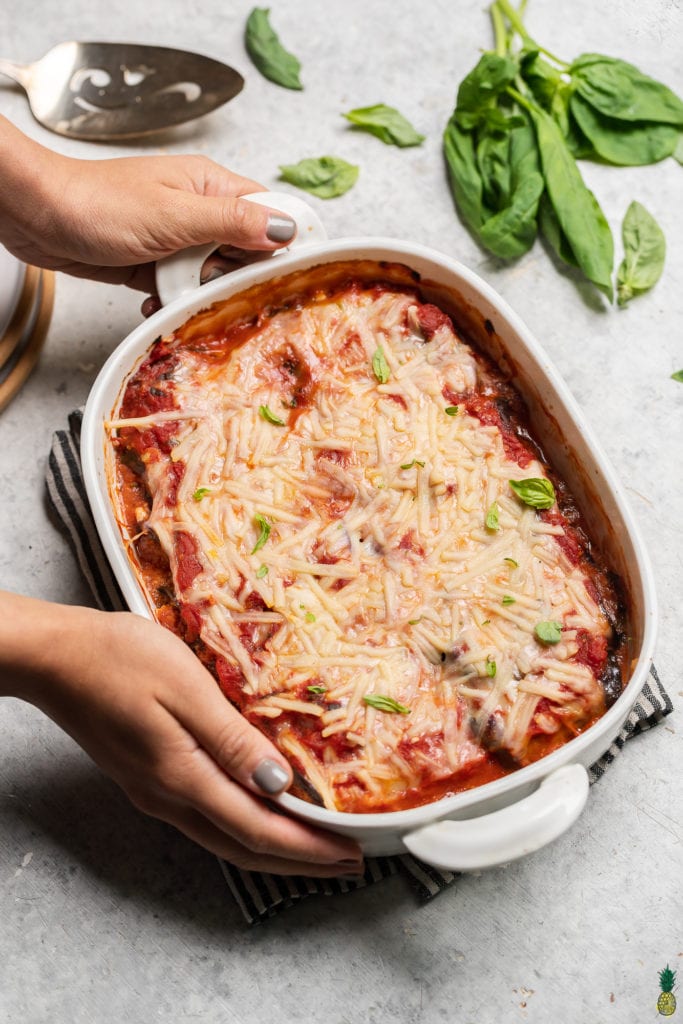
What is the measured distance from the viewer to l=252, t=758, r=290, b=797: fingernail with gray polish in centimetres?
185

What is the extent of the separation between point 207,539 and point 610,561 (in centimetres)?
83

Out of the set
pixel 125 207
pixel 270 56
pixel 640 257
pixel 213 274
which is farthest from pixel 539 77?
pixel 125 207

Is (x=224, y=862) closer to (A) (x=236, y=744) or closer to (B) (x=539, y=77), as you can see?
(A) (x=236, y=744)

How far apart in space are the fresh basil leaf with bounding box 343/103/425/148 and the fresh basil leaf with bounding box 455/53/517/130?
0.15 metres

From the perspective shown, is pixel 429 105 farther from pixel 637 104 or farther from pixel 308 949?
pixel 308 949

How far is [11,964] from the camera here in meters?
2.27

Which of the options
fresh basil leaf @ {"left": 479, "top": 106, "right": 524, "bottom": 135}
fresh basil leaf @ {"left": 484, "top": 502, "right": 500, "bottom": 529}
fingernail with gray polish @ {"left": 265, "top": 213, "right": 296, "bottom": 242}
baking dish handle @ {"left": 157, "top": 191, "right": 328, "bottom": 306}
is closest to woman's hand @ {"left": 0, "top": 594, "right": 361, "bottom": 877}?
fresh basil leaf @ {"left": 484, "top": 502, "right": 500, "bottom": 529}

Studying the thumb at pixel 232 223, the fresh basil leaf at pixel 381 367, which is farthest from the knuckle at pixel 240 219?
the fresh basil leaf at pixel 381 367

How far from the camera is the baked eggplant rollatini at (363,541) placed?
1938 mm

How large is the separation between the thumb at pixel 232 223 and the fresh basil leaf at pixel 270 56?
2.60ft

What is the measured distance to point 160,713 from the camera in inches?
74.6

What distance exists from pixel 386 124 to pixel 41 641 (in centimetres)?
167

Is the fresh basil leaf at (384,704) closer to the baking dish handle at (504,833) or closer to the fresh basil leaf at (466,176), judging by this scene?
the baking dish handle at (504,833)

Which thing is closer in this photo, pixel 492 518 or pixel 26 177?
pixel 492 518
